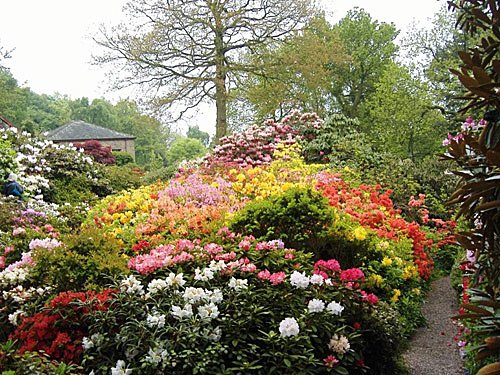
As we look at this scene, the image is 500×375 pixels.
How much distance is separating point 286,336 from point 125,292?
Result: 1.08 m

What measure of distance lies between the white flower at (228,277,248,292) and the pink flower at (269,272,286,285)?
19 centimetres

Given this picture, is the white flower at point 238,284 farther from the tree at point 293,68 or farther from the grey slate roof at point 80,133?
the grey slate roof at point 80,133

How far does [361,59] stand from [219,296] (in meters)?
23.7

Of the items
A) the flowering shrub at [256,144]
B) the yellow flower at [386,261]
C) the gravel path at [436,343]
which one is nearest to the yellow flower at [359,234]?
the yellow flower at [386,261]

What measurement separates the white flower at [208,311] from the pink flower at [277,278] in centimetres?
49

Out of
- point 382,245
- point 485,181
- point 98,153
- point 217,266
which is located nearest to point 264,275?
point 217,266

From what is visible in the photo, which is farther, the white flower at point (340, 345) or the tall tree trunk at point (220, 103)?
the tall tree trunk at point (220, 103)

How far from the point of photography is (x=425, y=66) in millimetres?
22859

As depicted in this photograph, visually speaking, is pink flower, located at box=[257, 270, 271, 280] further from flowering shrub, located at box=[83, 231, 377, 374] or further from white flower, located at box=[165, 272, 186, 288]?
white flower, located at box=[165, 272, 186, 288]

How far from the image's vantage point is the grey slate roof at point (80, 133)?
119 feet

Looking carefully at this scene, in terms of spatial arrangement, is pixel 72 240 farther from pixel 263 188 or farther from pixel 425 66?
pixel 425 66

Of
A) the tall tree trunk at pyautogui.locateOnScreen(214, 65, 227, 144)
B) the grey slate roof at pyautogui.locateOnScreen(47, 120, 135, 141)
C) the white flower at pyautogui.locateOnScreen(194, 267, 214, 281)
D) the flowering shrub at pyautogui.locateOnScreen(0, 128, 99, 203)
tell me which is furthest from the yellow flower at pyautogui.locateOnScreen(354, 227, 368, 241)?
the grey slate roof at pyautogui.locateOnScreen(47, 120, 135, 141)

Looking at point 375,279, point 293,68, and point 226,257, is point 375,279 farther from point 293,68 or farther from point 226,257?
point 293,68

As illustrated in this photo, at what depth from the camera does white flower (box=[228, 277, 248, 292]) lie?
323 centimetres
